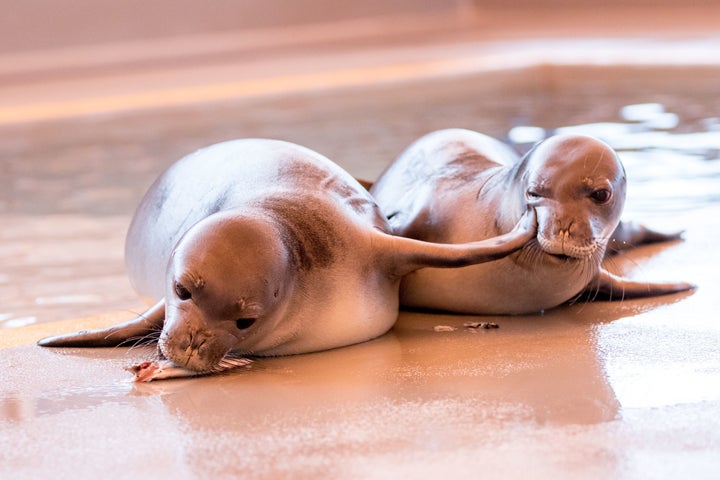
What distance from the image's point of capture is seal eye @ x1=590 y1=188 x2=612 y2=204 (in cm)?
310

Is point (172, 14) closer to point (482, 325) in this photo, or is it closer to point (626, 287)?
point (626, 287)

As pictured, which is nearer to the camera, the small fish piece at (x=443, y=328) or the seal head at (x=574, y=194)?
the seal head at (x=574, y=194)

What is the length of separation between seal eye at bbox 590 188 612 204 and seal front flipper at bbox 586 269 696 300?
44cm

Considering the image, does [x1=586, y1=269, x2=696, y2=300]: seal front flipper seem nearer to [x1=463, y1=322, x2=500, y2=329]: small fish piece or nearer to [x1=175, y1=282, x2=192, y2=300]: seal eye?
[x1=463, y1=322, x2=500, y2=329]: small fish piece

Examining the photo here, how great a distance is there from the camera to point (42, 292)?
436 cm

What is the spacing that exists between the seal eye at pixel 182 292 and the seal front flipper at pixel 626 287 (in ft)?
3.95

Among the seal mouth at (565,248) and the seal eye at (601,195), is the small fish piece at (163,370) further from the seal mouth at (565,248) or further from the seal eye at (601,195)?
the seal eye at (601,195)

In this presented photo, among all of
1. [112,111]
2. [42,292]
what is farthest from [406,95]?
[42,292]

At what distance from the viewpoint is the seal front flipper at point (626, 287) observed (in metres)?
3.54

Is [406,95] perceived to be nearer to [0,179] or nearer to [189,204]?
[0,179]

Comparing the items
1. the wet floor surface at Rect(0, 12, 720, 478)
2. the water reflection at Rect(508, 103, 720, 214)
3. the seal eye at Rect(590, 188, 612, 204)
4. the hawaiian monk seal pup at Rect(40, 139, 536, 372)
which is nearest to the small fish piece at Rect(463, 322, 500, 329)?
the wet floor surface at Rect(0, 12, 720, 478)

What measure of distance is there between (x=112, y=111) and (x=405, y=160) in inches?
207

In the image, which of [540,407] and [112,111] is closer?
[540,407]

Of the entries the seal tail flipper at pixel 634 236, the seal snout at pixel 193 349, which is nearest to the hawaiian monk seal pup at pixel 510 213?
the seal tail flipper at pixel 634 236
